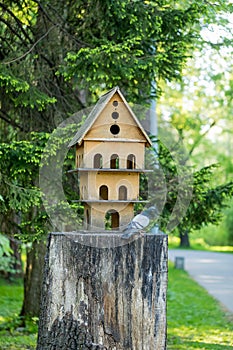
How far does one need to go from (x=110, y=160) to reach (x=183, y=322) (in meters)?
7.24

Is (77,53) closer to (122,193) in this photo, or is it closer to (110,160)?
(110,160)

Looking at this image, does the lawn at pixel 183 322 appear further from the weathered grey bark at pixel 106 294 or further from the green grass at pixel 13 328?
the weathered grey bark at pixel 106 294

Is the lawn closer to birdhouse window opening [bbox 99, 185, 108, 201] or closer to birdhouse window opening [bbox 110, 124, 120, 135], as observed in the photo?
birdhouse window opening [bbox 99, 185, 108, 201]

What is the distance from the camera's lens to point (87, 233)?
5293 millimetres

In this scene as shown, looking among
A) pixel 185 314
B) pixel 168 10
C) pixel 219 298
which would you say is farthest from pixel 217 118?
pixel 168 10

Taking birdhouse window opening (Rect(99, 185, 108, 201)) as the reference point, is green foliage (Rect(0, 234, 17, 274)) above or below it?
below

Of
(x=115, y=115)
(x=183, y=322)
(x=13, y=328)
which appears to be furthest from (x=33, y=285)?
(x=115, y=115)

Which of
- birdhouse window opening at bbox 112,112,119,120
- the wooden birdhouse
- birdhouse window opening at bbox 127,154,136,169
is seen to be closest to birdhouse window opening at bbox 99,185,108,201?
the wooden birdhouse

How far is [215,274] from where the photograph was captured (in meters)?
19.8

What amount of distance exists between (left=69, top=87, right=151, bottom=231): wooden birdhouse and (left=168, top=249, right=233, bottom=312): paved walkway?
8581mm

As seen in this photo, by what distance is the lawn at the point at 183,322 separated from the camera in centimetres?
935

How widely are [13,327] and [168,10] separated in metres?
5.51

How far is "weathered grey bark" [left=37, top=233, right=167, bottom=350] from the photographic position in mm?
5281

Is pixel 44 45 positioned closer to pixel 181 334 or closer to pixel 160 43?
pixel 160 43
